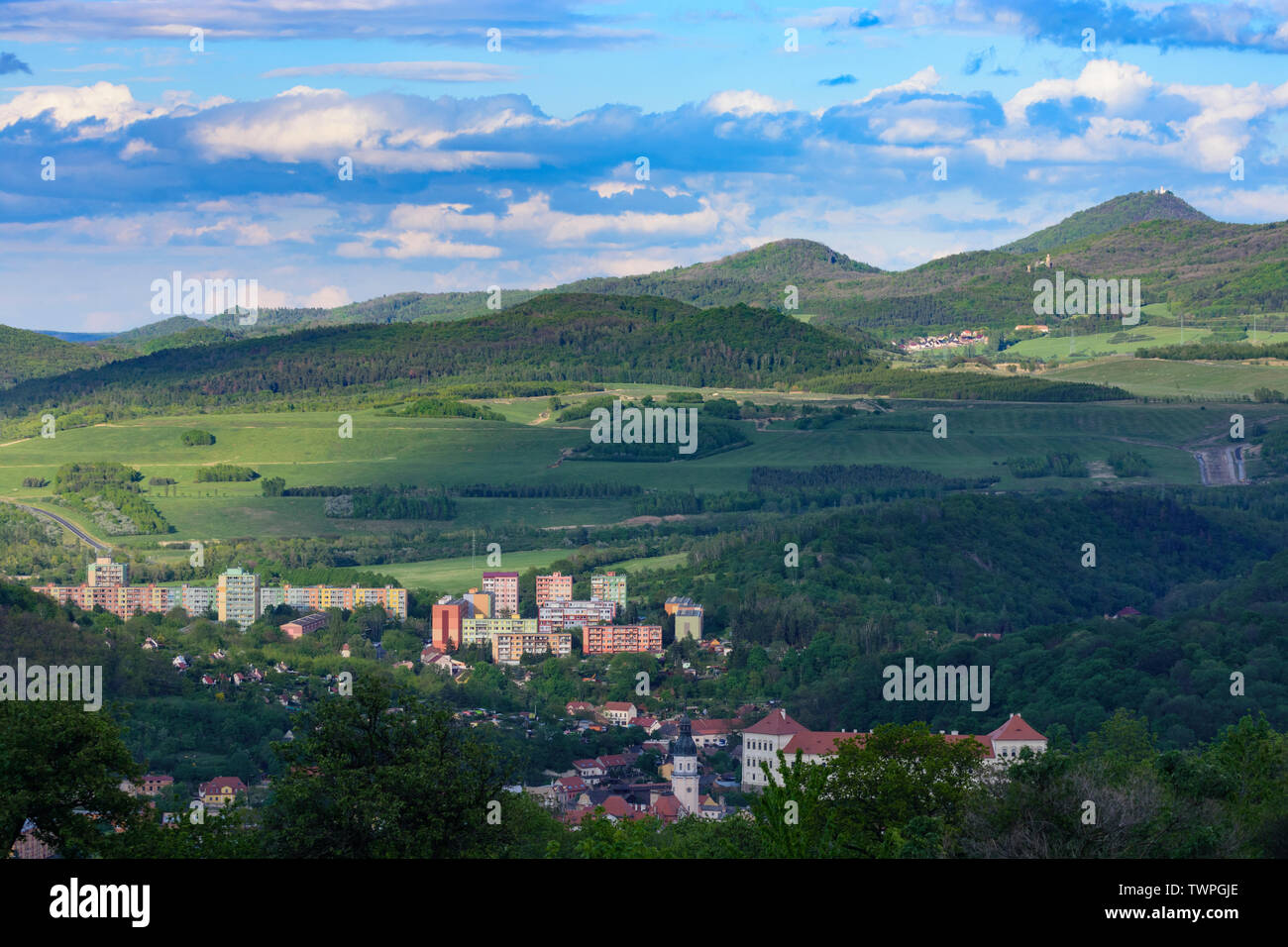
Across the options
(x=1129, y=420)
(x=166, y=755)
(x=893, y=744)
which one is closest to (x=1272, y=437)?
(x=1129, y=420)

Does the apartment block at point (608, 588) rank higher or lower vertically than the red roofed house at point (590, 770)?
higher

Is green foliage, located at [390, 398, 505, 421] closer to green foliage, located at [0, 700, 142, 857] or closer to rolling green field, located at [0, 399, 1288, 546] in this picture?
rolling green field, located at [0, 399, 1288, 546]

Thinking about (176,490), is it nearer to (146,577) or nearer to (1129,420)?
(146,577)

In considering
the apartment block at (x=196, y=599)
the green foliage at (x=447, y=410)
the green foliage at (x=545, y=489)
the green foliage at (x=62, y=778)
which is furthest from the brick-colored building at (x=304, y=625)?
the green foliage at (x=447, y=410)

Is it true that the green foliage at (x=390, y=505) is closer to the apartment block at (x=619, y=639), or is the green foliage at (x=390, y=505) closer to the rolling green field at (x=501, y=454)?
the rolling green field at (x=501, y=454)

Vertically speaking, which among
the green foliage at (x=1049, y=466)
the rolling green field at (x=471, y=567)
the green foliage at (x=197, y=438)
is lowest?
the rolling green field at (x=471, y=567)

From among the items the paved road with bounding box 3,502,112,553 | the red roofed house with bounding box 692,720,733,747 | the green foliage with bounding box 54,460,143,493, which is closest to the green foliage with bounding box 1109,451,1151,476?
the paved road with bounding box 3,502,112,553
